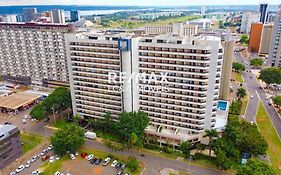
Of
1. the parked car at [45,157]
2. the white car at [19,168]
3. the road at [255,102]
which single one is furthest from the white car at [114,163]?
the road at [255,102]

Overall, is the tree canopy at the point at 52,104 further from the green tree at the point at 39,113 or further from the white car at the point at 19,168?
the white car at the point at 19,168

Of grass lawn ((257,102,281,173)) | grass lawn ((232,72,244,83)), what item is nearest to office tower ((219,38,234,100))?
grass lawn ((257,102,281,173))

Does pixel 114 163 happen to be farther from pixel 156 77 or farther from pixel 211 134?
pixel 211 134

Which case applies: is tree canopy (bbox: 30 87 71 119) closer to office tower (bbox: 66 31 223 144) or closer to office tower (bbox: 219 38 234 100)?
office tower (bbox: 66 31 223 144)

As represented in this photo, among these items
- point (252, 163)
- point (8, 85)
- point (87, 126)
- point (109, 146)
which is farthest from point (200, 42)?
point (8, 85)

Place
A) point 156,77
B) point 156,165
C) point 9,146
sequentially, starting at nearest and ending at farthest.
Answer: point 156,165
point 9,146
point 156,77

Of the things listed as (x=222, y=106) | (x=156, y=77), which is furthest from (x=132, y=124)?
(x=222, y=106)
